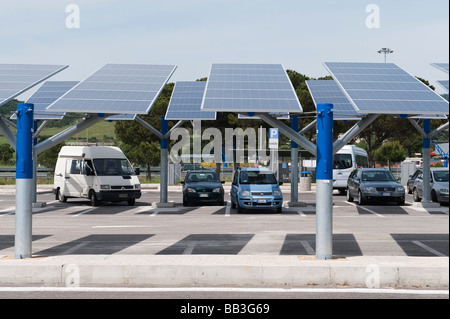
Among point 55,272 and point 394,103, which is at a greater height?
point 394,103

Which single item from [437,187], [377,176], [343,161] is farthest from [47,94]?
[343,161]

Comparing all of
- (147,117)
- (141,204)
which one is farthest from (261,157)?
(141,204)

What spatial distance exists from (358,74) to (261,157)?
4326 cm

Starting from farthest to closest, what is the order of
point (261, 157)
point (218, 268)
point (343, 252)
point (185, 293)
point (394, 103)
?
point (261, 157) < point (394, 103) < point (343, 252) < point (218, 268) < point (185, 293)

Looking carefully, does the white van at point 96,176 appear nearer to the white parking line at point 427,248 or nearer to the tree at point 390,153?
the white parking line at point 427,248

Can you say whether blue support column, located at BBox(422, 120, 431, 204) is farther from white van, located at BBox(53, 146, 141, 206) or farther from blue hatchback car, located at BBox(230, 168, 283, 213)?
white van, located at BBox(53, 146, 141, 206)

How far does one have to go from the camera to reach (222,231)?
15.0 m

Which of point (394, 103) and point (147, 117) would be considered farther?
point (147, 117)

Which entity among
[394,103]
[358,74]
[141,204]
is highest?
[358,74]

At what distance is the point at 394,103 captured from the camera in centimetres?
1468

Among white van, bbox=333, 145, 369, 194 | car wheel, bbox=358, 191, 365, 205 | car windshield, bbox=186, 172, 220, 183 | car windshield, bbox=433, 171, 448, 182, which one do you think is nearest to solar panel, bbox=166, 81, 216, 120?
car windshield, bbox=186, 172, 220, 183

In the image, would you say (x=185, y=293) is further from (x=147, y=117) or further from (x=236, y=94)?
(x=147, y=117)

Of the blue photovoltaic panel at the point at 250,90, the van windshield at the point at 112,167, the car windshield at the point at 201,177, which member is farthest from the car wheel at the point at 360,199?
the van windshield at the point at 112,167

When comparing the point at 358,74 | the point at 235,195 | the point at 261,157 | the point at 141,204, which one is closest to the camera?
the point at 358,74
